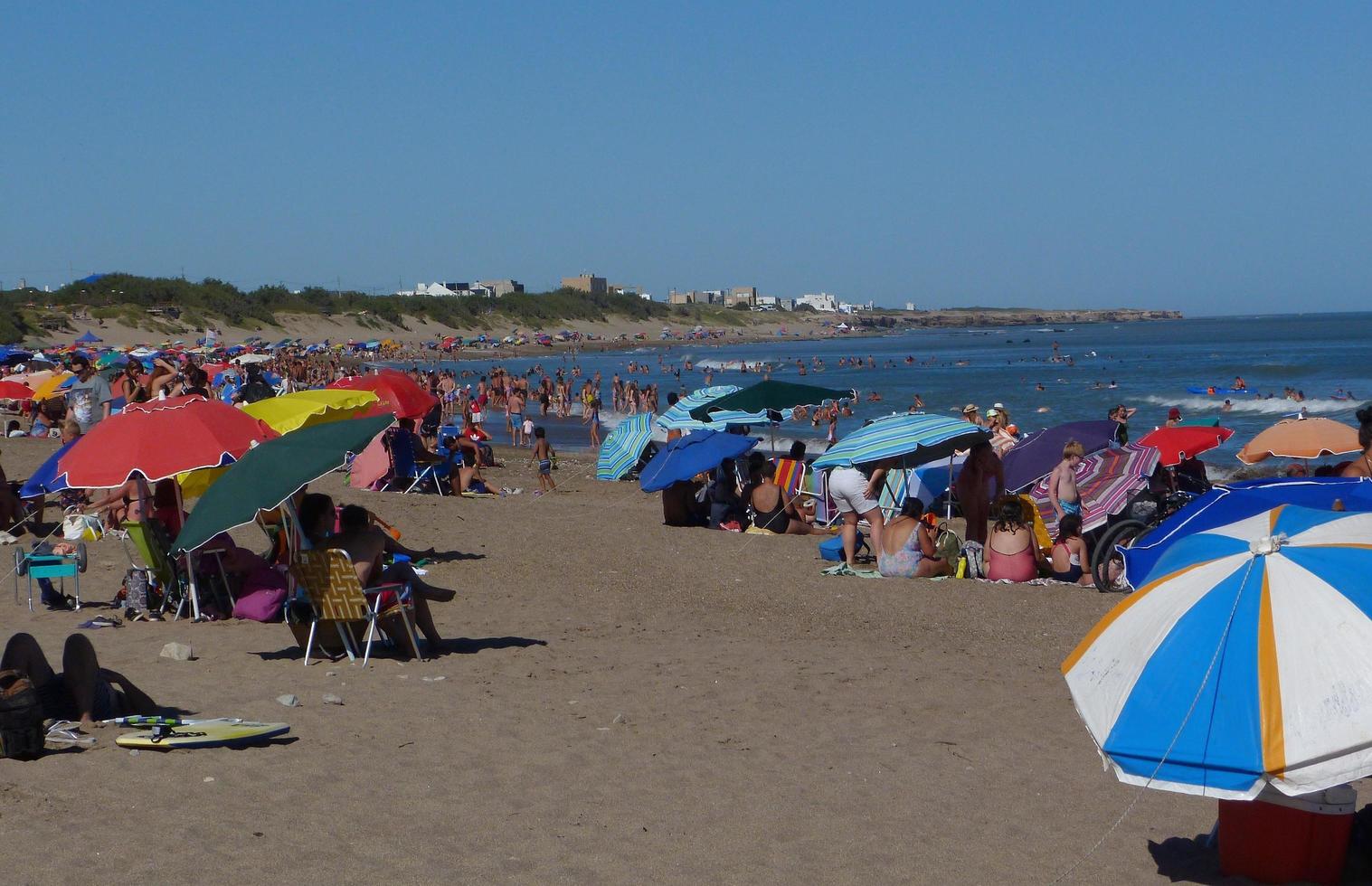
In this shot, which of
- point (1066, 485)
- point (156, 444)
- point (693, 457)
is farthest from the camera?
point (693, 457)

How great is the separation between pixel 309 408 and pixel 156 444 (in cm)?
207

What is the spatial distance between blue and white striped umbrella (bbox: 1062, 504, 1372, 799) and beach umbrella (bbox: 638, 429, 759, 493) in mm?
8739

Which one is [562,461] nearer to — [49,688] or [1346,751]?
[49,688]

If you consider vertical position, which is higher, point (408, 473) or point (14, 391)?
point (14, 391)

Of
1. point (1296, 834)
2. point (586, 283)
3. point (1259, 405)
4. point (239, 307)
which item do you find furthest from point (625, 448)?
point (586, 283)

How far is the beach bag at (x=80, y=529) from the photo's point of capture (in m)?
11.2

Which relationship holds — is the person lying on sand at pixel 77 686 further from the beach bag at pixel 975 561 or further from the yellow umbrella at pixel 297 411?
the beach bag at pixel 975 561

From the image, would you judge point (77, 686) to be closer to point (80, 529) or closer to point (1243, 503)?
point (1243, 503)

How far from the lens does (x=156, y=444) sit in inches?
307

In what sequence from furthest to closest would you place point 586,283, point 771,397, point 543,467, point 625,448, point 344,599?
point 586,283, point 625,448, point 543,467, point 771,397, point 344,599

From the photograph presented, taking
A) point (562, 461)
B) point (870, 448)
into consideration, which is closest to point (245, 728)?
point (870, 448)

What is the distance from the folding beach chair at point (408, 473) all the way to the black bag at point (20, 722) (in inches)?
414

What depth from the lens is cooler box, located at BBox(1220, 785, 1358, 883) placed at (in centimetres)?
394

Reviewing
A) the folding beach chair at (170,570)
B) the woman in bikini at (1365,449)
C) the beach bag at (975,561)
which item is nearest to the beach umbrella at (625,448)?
the beach bag at (975,561)
